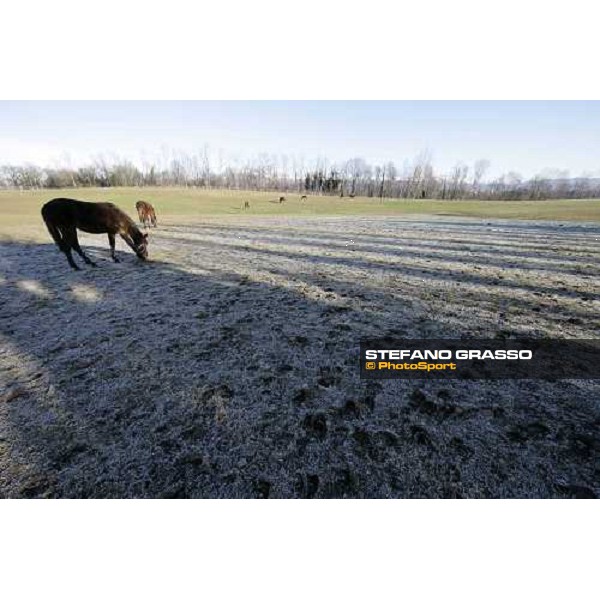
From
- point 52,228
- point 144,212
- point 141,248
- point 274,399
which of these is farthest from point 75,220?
point 144,212

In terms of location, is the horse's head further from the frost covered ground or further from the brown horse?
the frost covered ground

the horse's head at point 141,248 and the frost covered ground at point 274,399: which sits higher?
the horse's head at point 141,248

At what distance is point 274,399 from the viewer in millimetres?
2941

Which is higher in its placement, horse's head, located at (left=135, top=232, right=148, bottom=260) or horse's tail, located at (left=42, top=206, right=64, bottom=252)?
horse's tail, located at (left=42, top=206, right=64, bottom=252)

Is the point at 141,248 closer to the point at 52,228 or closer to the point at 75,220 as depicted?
the point at 75,220

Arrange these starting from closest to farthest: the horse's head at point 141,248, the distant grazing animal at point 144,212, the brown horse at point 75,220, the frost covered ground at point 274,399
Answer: the frost covered ground at point 274,399
the brown horse at point 75,220
the horse's head at point 141,248
the distant grazing animal at point 144,212

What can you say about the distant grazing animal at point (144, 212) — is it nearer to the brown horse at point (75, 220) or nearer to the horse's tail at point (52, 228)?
the brown horse at point (75, 220)

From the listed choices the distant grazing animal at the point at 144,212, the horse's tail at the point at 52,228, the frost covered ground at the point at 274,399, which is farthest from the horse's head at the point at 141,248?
the distant grazing animal at the point at 144,212

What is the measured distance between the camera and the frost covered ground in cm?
216

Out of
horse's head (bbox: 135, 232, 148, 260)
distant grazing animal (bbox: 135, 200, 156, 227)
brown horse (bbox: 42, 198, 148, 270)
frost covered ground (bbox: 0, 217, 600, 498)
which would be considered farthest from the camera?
distant grazing animal (bbox: 135, 200, 156, 227)

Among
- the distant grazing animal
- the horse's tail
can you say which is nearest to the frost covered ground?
the horse's tail

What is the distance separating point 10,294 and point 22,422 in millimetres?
5079

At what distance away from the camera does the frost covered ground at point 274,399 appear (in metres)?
2.16

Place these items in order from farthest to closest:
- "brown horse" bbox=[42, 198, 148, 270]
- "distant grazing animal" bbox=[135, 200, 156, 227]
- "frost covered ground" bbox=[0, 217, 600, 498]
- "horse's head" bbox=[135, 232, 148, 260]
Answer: "distant grazing animal" bbox=[135, 200, 156, 227], "horse's head" bbox=[135, 232, 148, 260], "brown horse" bbox=[42, 198, 148, 270], "frost covered ground" bbox=[0, 217, 600, 498]
